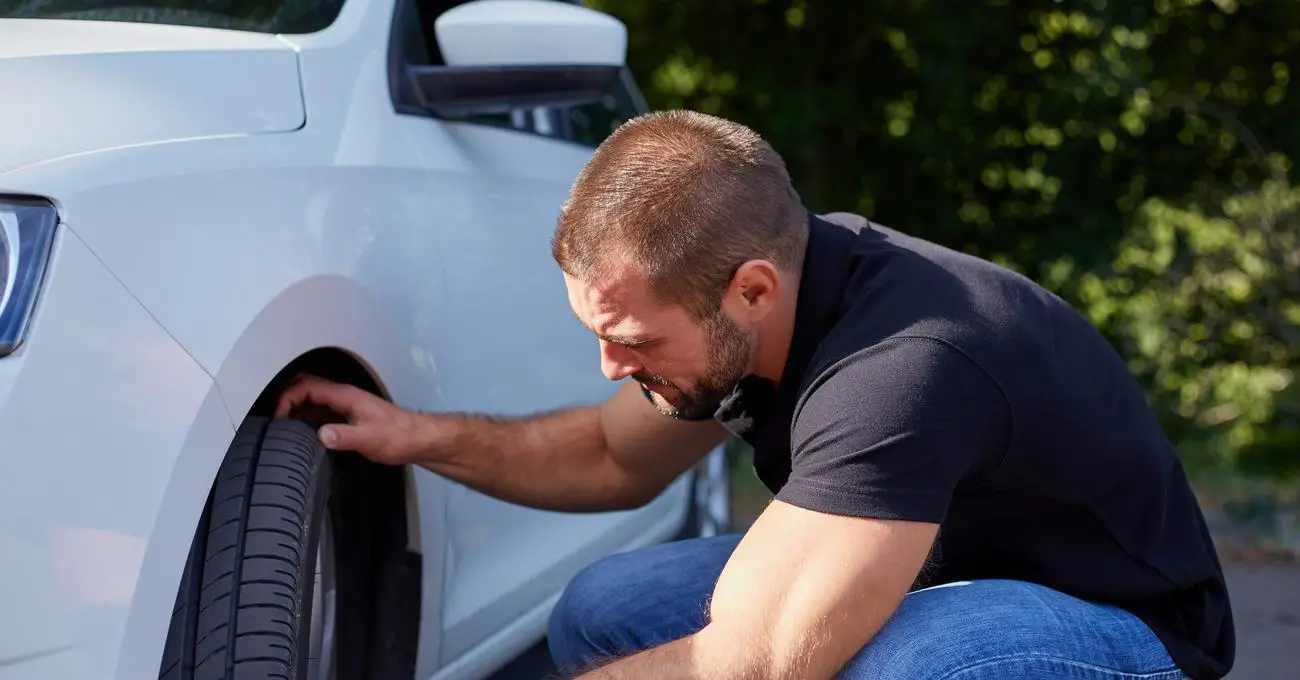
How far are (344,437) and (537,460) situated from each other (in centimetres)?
50

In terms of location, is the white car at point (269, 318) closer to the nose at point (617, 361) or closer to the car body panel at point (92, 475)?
the car body panel at point (92, 475)

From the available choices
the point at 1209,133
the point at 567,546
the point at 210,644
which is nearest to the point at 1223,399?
the point at 1209,133

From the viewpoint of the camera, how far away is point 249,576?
159 centimetres

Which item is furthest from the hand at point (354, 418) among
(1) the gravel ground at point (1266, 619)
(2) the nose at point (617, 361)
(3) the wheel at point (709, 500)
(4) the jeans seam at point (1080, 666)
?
(1) the gravel ground at point (1266, 619)

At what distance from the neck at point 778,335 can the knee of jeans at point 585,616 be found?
58cm

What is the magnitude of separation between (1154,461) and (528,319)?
991 millimetres

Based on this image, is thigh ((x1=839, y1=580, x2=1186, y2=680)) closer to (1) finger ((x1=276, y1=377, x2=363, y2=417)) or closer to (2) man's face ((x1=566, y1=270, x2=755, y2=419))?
(2) man's face ((x1=566, y1=270, x2=755, y2=419))

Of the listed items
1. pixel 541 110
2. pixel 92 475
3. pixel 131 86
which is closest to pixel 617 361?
pixel 131 86

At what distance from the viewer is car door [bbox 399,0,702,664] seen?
2.19 meters

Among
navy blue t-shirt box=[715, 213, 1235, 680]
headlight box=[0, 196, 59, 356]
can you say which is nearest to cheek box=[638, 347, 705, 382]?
navy blue t-shirt box=[715, 213, 1235, 680]

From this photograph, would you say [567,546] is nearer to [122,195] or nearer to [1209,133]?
[122,195]

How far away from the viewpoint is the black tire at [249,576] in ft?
5.03

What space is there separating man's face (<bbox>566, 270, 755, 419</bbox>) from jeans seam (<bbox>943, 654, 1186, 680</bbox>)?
0.47 m

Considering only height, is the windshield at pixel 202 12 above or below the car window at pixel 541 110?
above
